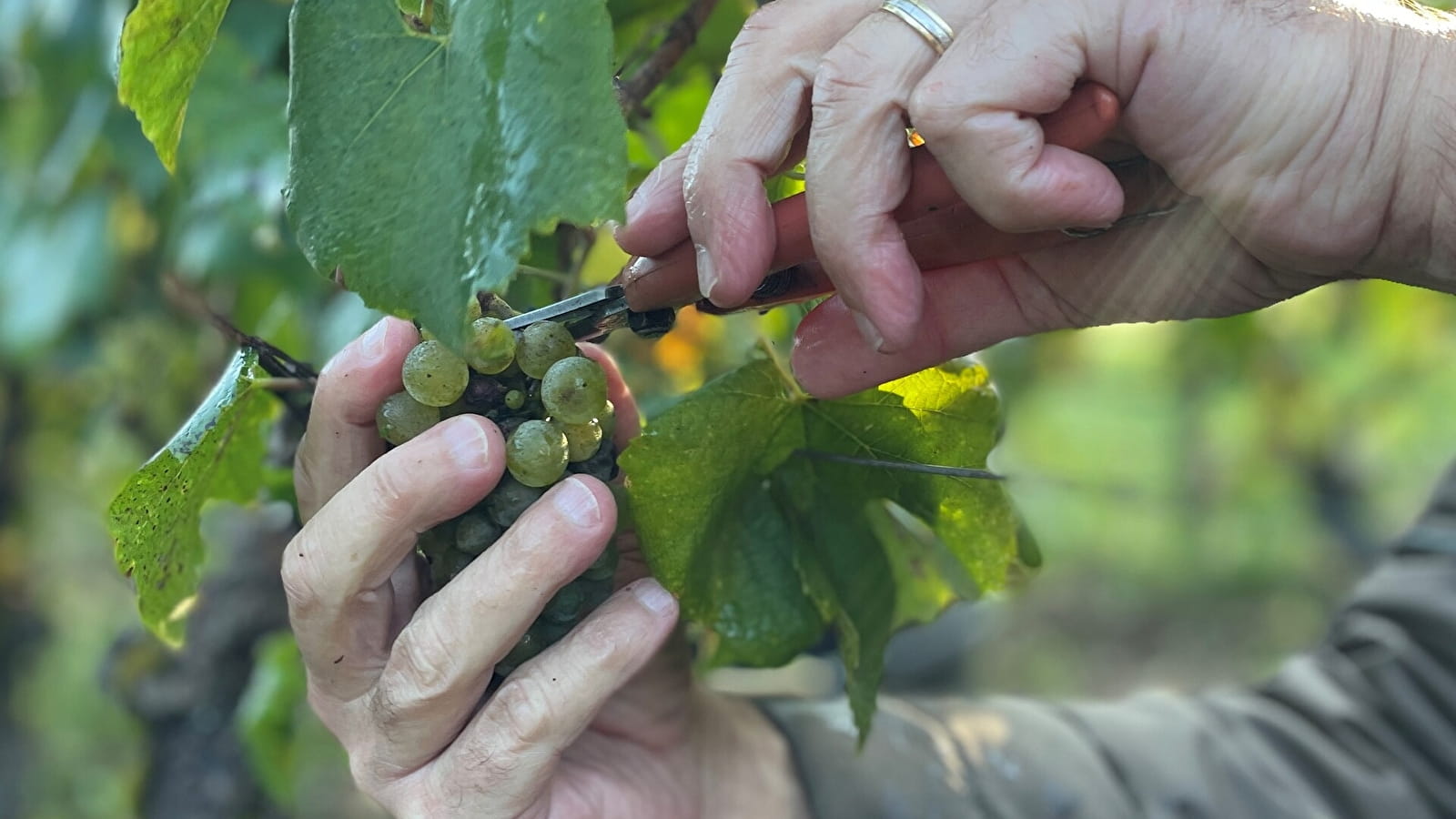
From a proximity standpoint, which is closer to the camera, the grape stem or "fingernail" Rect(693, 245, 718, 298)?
"fingernail" Rect(693, 245, 718, 298)

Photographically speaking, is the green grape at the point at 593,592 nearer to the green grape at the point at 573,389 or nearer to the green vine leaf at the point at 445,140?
the green grape at the point at 573,389

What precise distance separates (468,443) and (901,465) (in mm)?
381

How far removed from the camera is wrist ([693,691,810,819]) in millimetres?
1441

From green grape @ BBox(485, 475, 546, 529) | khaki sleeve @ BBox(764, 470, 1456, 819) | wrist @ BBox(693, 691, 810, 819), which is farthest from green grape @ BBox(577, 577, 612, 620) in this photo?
khaki sleeve @ BBox(764, 470, 1456, 819)

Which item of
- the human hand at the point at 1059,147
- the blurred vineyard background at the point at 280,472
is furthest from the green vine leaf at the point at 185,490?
the human hand at the point at 1059,147

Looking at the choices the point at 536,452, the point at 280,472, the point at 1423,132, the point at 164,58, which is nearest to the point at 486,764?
the point at 536,452

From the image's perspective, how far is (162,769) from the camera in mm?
2055

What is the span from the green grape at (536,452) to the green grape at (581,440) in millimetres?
17

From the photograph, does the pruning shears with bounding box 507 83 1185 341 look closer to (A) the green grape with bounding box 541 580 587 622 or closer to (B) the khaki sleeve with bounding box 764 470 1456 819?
(A) the green grape with bounding box 541 580 587 622

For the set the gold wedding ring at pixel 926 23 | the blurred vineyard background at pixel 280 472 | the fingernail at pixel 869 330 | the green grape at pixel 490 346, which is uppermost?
the gold wedding ring at pixel 926 23

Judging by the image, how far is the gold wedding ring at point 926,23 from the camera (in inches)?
32.8

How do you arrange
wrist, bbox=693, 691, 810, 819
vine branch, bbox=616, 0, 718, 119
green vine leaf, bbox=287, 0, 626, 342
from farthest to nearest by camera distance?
wrist, bbox=693, 691, 810, 819 → vine branch, bbox=616, 0, 718, 119 → green vine leaf, bbox=287, 0, 626, 342

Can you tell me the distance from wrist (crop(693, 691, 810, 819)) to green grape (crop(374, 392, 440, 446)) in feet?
2.13

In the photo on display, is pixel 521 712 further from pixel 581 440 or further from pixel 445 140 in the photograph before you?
pixel 445 140
